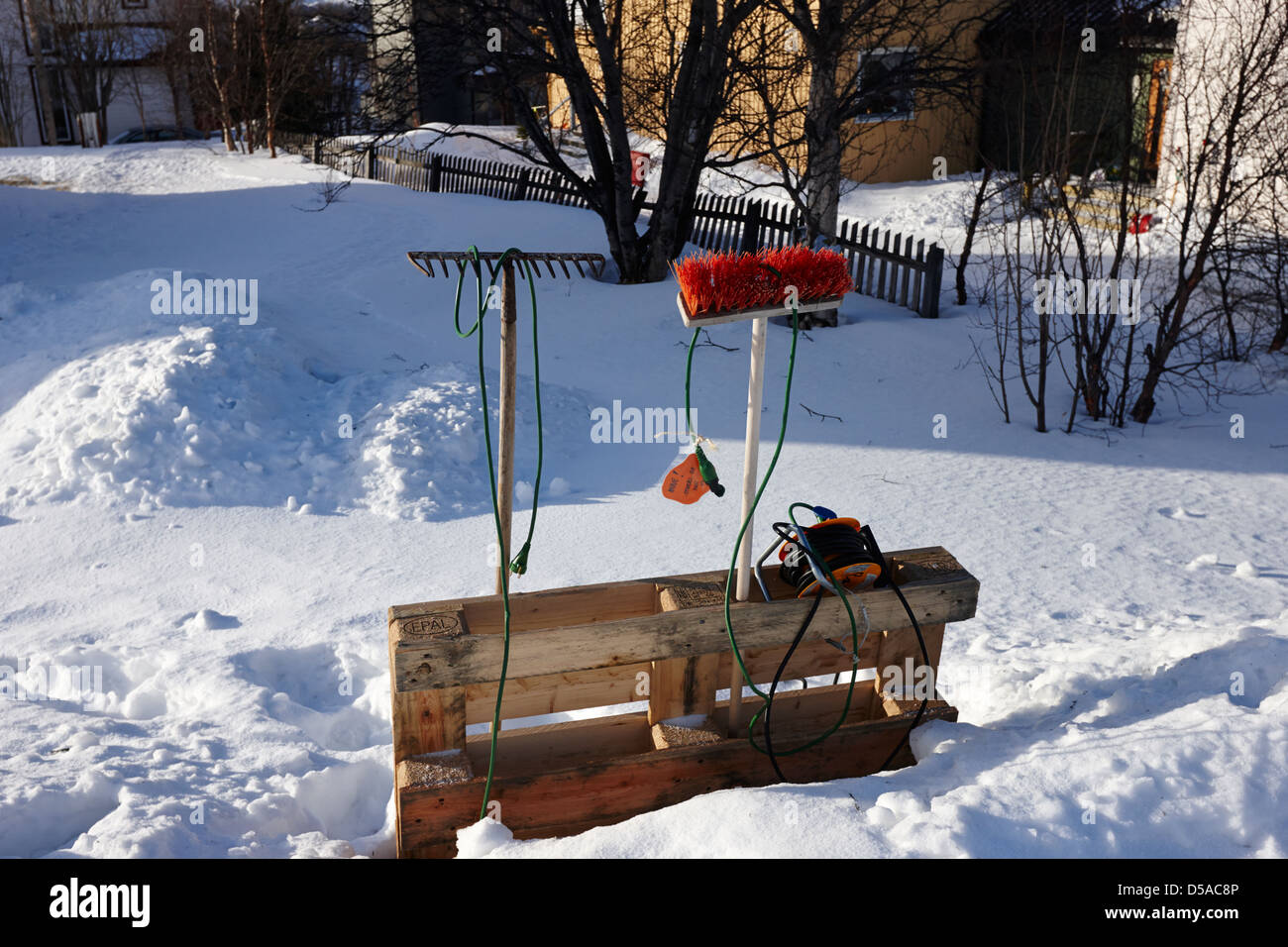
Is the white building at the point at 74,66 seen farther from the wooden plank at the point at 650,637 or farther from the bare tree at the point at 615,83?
the wooden plank at the point at 650,637

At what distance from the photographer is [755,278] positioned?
3131 millimetres

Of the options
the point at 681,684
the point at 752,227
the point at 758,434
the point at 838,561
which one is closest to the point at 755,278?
the point at 758,434

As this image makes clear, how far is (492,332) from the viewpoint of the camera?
9.30m

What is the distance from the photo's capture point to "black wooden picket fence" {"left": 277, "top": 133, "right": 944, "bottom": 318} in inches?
437

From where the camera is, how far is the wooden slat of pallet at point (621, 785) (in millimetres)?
3219

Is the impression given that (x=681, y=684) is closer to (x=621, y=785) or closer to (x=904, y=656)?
(x=621, y=785)

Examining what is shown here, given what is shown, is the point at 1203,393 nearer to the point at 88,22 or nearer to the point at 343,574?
the point at 343,574

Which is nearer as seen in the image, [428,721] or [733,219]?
[428,721]

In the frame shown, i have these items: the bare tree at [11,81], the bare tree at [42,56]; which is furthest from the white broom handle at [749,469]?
the bare tree at [11,81]

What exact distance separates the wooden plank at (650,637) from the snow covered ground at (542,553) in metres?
0.48

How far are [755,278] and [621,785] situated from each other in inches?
68.7

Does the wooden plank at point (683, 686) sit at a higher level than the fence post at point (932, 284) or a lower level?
lower

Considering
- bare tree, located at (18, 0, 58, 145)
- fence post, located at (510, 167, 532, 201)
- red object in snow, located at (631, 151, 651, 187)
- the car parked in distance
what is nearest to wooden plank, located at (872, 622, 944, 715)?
red object in snow, located at (631, 151, 651, 187)
